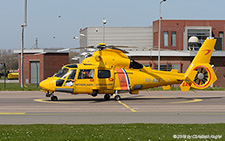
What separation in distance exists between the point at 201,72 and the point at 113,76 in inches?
258

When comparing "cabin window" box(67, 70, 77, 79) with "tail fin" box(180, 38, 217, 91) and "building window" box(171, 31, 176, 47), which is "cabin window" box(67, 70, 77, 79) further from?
"building window" box(171, 31, 176, 47)

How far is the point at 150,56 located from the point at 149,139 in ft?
123

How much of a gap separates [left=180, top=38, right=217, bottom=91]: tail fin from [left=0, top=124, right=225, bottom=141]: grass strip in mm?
12501

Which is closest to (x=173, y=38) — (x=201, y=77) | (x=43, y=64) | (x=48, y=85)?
(x=43, y=64)

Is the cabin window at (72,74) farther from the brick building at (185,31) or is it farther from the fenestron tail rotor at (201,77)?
the brick building at (185,31)

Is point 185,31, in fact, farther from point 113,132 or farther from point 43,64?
point 113,132

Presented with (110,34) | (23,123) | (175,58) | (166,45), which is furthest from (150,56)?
(23,123)

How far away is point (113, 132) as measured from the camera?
463 inches

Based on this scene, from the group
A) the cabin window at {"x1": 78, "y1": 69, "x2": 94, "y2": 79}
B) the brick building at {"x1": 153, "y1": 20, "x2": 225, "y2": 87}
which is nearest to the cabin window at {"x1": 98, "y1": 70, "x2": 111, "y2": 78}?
the cabin window at {"x1": 78, "y1": 69, "x2": 94, "y2": 79}

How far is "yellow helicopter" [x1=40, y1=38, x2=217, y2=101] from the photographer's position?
23594 millimetres

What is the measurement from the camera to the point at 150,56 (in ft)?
156

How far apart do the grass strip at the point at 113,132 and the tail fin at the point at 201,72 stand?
12.5 meters

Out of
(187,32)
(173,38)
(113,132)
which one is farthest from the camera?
(173,38)

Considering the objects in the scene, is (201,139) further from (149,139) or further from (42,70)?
(42,70)
